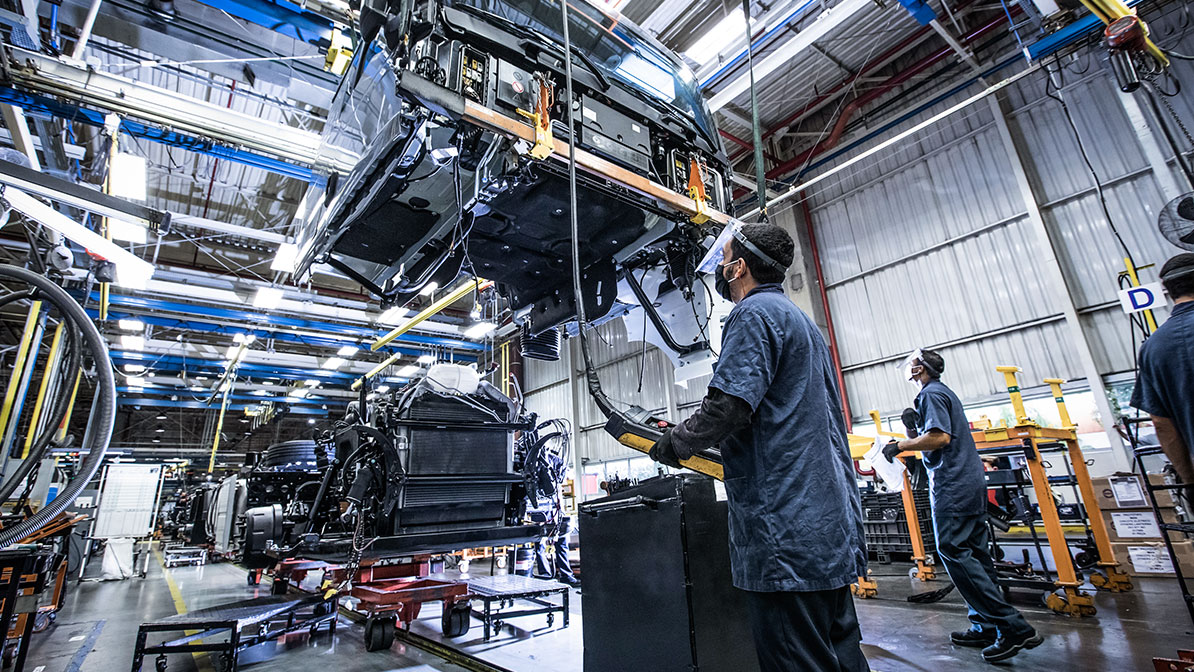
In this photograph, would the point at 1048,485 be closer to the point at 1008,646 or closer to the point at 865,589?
the point at 865,589

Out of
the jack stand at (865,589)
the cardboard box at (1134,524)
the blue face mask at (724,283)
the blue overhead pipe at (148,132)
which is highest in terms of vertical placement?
the blue overhead pipe at (148,132)

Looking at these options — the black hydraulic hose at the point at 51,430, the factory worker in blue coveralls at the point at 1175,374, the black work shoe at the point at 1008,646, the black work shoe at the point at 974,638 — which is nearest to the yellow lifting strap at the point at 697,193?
the factory worker in blue coveralls at the point at 1175,374

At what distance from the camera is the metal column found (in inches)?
252

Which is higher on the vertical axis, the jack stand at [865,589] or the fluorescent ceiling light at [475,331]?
the fluorescent ceiling light at [475,331]

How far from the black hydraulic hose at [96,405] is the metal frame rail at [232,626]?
882mm

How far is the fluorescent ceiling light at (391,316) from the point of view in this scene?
36.6 feet

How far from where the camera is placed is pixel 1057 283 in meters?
7.05

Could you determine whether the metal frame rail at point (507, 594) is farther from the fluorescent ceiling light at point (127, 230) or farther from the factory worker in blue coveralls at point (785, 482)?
the fluorescent ceiling light at point (127, 230)

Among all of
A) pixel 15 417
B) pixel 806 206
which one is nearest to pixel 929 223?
pixel 806 206

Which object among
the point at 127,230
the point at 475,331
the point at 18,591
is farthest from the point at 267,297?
the point at 18,591

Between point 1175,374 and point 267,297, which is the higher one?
point 267,297

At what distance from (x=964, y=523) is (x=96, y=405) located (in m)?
4.55

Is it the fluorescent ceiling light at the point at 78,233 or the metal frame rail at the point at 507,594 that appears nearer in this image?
the metal frame rail at the point at 507,594

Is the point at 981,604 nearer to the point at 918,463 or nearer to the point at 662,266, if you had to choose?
the point at 918,463
